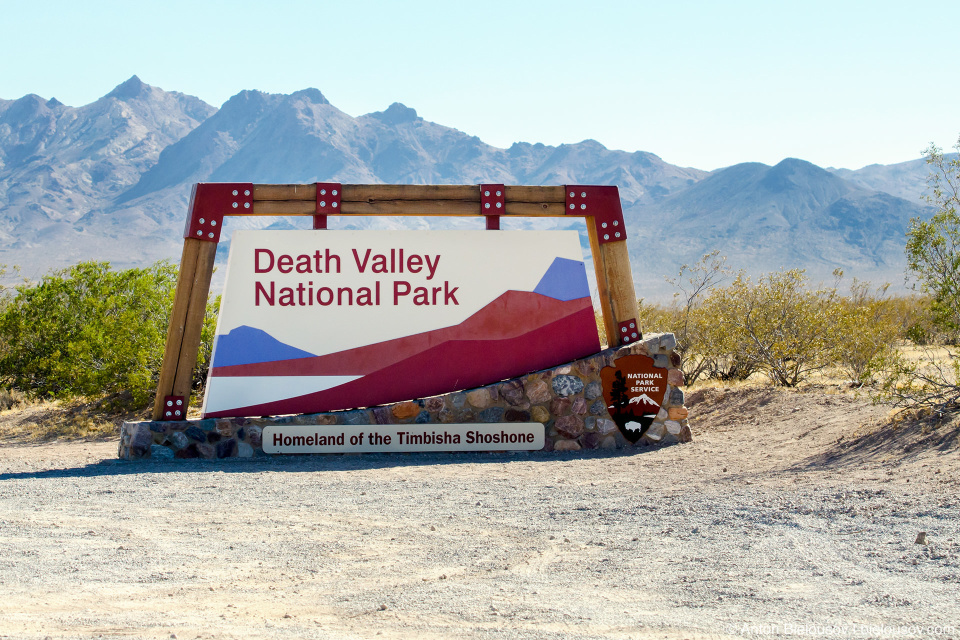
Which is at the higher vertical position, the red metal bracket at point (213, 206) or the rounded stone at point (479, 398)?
the red metal bracket at point (213, 206)

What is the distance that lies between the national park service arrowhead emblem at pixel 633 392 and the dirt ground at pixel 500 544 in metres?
0.45

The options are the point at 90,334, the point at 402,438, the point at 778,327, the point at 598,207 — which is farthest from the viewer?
the point at 778,327

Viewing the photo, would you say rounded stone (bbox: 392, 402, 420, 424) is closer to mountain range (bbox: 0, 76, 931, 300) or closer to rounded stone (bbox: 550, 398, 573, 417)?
rounded stone (bbox: 550, 398, 573, 417)

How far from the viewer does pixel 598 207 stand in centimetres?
838

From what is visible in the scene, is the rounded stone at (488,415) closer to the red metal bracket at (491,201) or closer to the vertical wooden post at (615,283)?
the vertical wooden post at (615,283)

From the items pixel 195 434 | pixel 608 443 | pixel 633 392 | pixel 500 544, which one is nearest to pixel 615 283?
pixel 633 392

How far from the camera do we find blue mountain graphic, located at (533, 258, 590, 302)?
8.38 metres

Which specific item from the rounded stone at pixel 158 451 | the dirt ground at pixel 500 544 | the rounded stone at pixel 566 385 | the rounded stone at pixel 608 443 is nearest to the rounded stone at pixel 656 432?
the rounded stone at pixel 608 443

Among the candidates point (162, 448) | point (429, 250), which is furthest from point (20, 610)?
point (429, 250)

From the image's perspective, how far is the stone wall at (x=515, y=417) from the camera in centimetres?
783

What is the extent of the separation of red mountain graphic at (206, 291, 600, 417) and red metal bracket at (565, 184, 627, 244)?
29.0 inches

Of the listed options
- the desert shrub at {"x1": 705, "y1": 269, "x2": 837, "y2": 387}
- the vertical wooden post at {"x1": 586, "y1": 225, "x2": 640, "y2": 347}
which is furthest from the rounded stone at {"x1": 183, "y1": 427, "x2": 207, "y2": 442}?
the desert shrub at {"x1": 705, "y1": 269, "x2": 837, "y2": 387}

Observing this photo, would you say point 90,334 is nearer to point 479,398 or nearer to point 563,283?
point 479,398

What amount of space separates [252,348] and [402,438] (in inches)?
66.3
